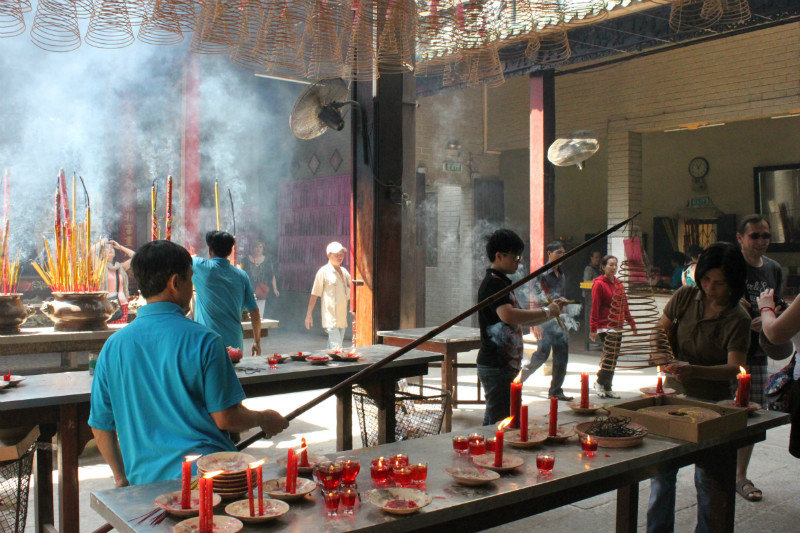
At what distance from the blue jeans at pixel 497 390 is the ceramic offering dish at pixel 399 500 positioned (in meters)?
2.03

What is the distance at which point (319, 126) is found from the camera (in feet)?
25.3

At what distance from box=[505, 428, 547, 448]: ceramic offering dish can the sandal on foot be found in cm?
256

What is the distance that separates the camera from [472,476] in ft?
8.52

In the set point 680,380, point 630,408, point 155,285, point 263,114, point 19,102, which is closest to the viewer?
point 155,285

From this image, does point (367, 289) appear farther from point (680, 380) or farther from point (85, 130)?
point (85, 130)

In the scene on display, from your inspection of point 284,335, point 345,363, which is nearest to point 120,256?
point 284,335

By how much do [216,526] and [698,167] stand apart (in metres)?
14.4

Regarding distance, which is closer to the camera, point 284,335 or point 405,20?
point 405,20

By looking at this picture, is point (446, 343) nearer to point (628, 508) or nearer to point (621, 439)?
point (628, 508)

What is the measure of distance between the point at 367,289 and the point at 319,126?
1.87m

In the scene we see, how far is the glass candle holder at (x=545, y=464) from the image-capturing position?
8.93ft

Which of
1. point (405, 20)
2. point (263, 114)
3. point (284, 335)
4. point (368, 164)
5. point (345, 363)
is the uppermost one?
point (263, 114)

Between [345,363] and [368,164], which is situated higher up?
[368,164]

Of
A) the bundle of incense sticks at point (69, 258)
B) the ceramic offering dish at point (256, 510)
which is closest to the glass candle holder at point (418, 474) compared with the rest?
the ceramic offering dish at point (256, 510)
